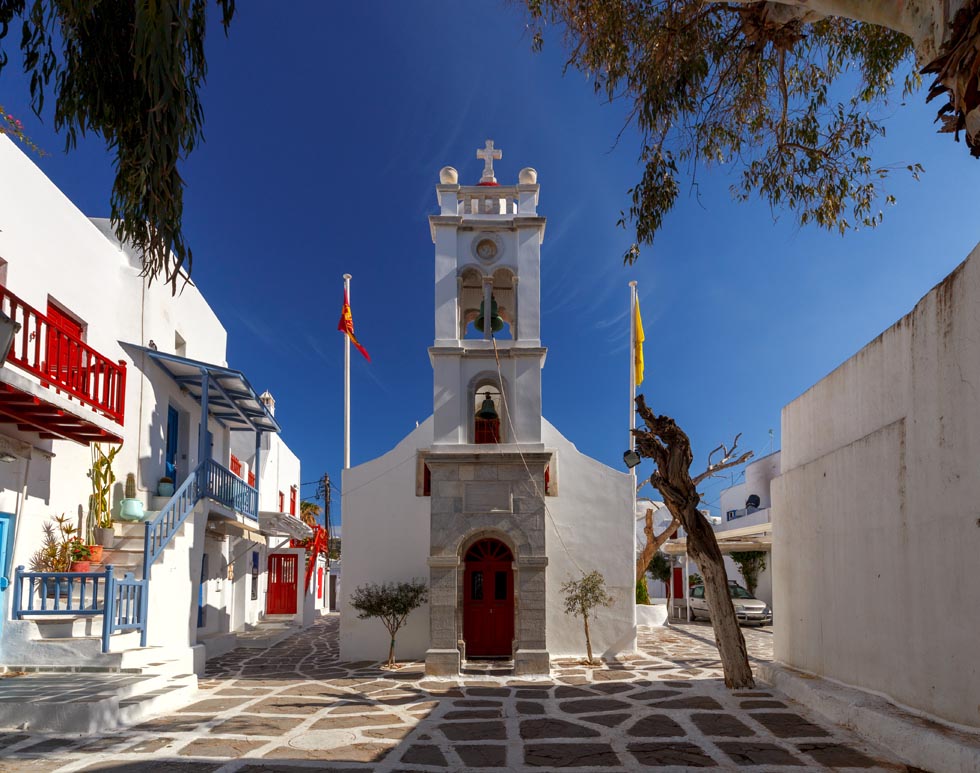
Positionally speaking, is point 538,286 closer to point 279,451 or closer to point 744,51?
point 744,51

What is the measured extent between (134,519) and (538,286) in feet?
26.8

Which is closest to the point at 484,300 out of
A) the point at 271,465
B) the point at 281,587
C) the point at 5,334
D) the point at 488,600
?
the point at 488,600

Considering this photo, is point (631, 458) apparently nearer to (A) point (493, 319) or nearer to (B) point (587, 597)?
(B) point (587, 597)

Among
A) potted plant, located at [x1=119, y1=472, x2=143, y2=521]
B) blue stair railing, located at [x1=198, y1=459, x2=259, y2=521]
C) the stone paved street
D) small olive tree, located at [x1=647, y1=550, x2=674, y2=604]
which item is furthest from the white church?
small olive tree, located at [x1=647, y1=550, x2=674, y2=604]

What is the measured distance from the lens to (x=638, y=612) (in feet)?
70.9

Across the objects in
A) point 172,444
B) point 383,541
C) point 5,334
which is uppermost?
point 172,444

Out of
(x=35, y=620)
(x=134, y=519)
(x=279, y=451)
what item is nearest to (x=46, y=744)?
(x=35, y=620)

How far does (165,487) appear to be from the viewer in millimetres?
15508

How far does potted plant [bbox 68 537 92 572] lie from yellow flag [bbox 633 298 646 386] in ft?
46.4

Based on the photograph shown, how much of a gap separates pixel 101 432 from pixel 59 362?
1.50 metres

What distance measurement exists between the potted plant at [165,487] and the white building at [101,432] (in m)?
0.12

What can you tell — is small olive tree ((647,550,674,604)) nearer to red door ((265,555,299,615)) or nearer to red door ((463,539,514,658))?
red door ((265,555,299,615))

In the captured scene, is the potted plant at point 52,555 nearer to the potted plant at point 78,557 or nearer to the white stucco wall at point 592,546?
the potted plant at point 78,557

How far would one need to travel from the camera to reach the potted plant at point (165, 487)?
15.5m
